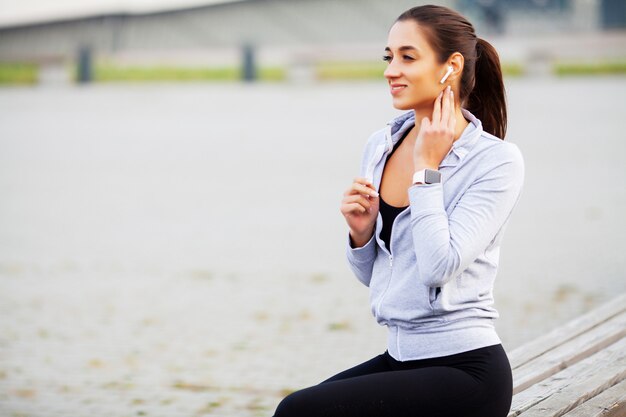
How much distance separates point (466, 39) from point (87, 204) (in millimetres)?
A: 10612

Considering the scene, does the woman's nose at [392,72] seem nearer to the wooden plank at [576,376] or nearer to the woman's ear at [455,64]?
the woman's ear at [455,64]

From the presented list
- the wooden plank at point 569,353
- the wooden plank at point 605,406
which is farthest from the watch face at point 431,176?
the wooden plank at point 569,353

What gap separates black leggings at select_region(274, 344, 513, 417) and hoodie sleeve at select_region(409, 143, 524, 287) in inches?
8.5

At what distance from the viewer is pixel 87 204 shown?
42.4 feet

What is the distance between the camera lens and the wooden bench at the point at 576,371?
3.30 meters

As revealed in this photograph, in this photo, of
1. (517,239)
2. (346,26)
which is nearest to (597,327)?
(517,239)

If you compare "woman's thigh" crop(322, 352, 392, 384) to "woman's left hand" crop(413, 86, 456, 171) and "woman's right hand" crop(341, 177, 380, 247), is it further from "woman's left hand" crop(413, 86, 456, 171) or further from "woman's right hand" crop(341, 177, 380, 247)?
"woman's left hand" crop(413, 86, 456, 171)

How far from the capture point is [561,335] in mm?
4402

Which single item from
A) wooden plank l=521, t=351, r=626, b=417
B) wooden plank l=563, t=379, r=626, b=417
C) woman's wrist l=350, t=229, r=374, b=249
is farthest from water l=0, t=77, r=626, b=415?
woman's wrist l=350, t=229, r=374, b=249

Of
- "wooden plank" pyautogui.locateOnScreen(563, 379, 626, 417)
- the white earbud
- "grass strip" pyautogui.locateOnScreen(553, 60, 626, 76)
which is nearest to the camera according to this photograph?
the white earbud

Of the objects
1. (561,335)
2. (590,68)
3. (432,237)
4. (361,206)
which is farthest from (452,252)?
(590,68)

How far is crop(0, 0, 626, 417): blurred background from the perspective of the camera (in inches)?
243

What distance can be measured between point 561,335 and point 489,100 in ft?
5.71

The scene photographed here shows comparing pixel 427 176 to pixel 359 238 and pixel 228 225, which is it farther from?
pixel 228 225
